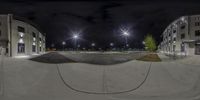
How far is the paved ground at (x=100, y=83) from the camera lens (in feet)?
38.3

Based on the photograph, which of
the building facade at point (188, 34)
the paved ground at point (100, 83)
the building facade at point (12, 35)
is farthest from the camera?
the building facade at point (188, 34)

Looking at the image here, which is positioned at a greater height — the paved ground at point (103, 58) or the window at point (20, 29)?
the window at point (20, 29)

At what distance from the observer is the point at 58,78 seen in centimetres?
1398

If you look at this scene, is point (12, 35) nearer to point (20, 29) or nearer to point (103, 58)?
point (20, 29)

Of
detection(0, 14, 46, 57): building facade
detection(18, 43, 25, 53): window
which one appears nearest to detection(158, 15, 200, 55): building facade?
detection(18, 43, 25, 53): window

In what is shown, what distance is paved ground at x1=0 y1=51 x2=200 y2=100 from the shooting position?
11.7 m

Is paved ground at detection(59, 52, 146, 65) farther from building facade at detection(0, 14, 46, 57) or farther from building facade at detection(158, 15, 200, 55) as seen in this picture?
building facade at detection(158, 15, 200, 55)

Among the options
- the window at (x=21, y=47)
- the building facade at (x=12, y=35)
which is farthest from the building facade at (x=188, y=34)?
the building facade at (x=12, y=35)

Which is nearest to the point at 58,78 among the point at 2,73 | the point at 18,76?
the point at 18,76

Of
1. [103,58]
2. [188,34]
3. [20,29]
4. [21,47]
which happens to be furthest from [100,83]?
[188,34]

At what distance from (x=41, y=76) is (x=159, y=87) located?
786 cm

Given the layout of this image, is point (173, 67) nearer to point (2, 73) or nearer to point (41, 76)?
point (41, 76)

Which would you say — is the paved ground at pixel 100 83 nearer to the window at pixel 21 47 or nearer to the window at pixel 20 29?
the window at pixel 21 47

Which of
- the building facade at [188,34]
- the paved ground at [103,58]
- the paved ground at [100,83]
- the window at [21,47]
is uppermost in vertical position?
the building facade at [188,34]
